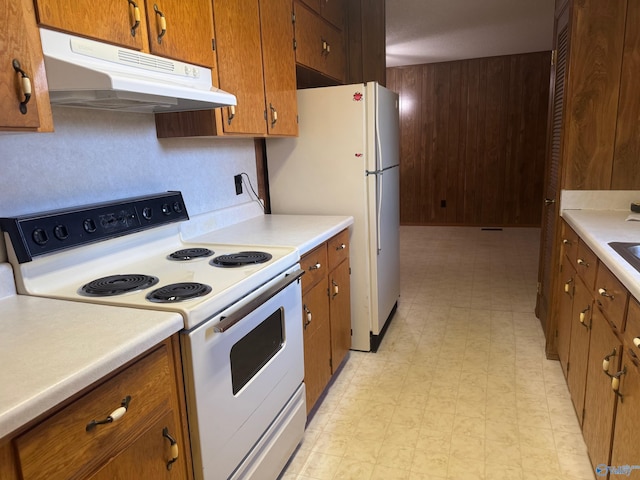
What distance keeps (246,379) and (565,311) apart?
173cm

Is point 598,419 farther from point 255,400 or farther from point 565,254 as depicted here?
point 255,400

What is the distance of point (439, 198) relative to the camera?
6.73 m

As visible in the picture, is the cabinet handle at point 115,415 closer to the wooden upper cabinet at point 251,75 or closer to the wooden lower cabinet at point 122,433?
the wooden lower cabinet at point 122,433

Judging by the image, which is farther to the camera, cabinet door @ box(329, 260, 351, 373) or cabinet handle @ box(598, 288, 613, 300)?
cabinet door @ box(329, 260, 351, 373)

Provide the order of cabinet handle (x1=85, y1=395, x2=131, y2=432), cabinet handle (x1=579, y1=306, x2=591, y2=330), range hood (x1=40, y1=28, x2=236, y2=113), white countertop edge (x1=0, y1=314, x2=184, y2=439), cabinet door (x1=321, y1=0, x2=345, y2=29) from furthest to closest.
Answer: cabinet door (x1=321, y1=0, x2=345, y2=29) < cabinet handle (x1=579, y1=306, x2=591, y2=330) < range hood (x1=40, y1=28, x2=236, y2=113) < cabinet handle (x1=85, y1=395, x2=131, y2=432) < white countertop edge (x1=0, y1=314, x2=184, y2=439)

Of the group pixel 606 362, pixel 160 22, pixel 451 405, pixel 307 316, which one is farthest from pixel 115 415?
pixel 451 405

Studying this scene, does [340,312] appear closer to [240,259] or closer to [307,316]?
[307,316]

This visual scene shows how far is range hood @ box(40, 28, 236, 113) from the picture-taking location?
1184 mm

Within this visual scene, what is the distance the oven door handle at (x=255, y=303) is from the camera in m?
1.29

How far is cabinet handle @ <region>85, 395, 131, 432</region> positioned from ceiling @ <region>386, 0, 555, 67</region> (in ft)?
12.1

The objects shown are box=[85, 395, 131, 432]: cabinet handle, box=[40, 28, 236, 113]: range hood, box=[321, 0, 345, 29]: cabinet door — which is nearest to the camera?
box=[85, 395, 131, 432]: cabinet handle

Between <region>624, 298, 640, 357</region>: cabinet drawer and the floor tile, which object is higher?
<region>624, 298, 640, 357</region>: cabinet drawer

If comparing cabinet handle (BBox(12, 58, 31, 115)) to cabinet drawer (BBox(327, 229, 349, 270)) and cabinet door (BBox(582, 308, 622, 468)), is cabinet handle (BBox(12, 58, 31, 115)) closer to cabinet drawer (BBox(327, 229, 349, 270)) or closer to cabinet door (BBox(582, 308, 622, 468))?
cabinet drawer (BBox(327, 229, 349, 270))

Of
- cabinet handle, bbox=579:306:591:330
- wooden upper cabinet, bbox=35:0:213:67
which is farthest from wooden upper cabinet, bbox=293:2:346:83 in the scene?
cabinet handle, bbox=579:306:591:330
